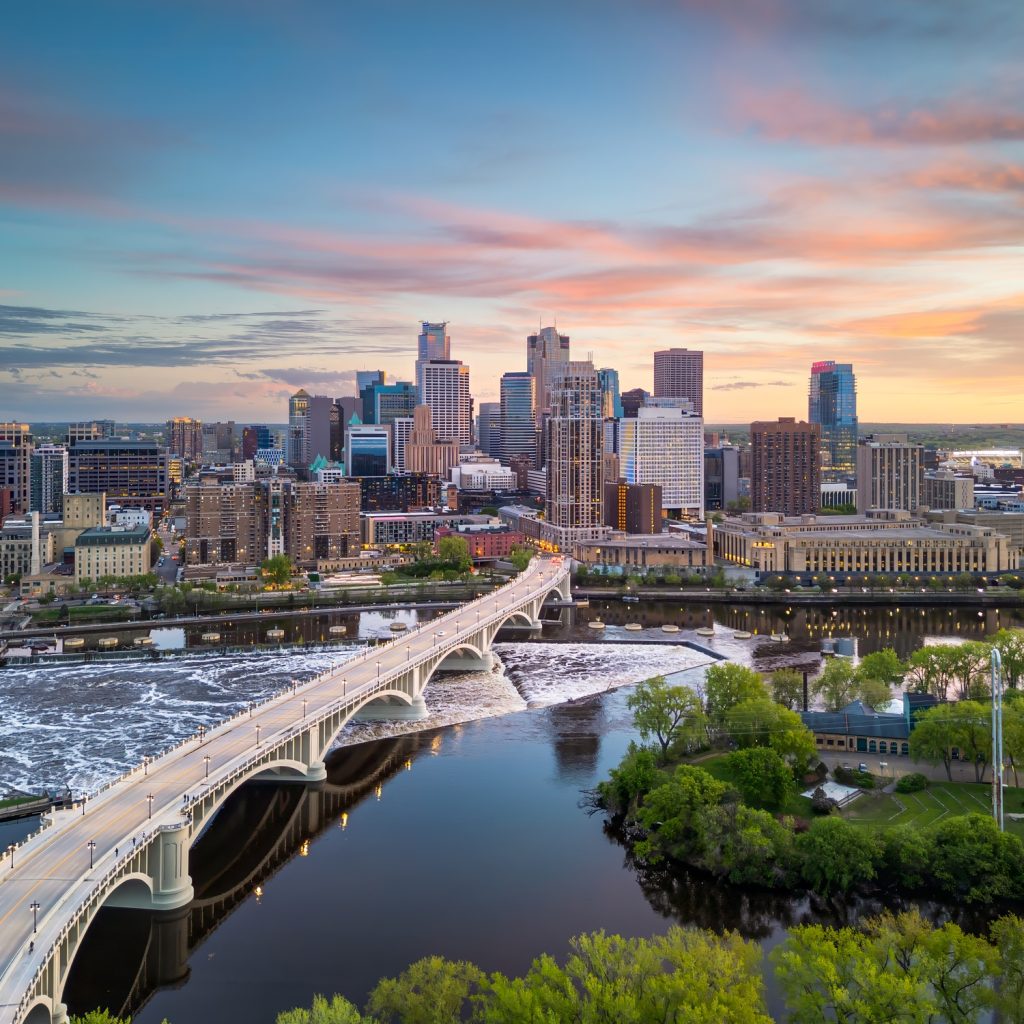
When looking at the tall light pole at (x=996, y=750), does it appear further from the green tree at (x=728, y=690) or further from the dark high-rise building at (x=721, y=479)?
the dark high-rise building at (x=721, y=479)

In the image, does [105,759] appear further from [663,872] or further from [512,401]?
[512,401]

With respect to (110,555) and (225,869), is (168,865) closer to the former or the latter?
(225,869)

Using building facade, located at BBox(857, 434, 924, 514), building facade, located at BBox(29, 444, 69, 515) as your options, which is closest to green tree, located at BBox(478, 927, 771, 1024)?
building facade, located at BBox(857, 434, 924, 514)

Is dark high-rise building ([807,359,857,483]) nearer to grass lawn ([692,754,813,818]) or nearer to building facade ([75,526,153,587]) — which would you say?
building facade ([75,526,153,587])

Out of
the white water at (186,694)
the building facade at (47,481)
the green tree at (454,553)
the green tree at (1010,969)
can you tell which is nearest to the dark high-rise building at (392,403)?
the building facade at (47,481)

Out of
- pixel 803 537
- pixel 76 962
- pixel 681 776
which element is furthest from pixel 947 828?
pixel 803 537
